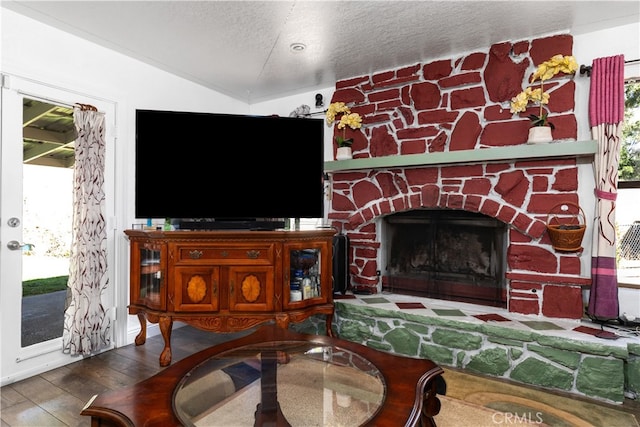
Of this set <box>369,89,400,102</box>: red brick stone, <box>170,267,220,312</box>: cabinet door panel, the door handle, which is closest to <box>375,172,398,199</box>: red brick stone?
<box>369,89,400,102</box>: red brick stone

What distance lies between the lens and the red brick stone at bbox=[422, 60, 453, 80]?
9.02 ft

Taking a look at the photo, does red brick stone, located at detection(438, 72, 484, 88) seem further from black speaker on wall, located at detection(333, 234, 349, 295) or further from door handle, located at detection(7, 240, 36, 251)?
door handle, located at detection(7, 240, 36, 251)

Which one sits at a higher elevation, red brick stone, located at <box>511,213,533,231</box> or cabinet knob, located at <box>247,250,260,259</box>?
red brick stone, located at <box>511,213,533,231</box>

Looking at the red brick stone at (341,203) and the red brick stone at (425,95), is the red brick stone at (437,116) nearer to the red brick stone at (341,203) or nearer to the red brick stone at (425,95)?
the red brick stone at (425,95)

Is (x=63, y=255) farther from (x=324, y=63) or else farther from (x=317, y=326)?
(x=324, y=63)

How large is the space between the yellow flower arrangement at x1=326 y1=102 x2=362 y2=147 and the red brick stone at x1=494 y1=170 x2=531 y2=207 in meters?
1.26

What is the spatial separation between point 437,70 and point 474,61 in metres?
0.27

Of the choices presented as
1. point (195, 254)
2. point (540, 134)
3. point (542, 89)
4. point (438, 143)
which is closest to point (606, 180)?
point (540, 134)

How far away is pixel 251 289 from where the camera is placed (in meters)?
2.38

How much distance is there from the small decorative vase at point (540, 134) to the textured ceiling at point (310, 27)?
674mm

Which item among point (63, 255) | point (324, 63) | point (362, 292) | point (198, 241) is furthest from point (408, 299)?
point (63, 255)

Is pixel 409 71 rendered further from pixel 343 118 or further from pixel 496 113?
pixel 496 113

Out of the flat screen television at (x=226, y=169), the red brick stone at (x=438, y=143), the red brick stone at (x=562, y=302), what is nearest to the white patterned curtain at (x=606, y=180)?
the red brick stone at (x=562, y=302)

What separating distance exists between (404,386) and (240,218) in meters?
1.77
